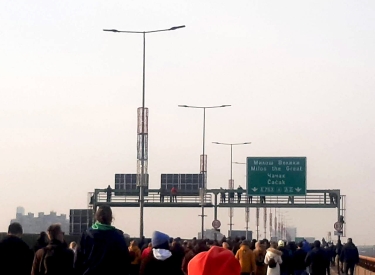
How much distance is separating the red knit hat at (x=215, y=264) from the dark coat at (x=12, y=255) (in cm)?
811

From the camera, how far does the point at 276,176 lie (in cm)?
5259

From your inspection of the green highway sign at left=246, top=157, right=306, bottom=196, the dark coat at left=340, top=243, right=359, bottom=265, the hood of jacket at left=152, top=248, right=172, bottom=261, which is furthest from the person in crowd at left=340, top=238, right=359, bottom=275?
the hood of jacket at left=152, top=248, right=172, bottom=261

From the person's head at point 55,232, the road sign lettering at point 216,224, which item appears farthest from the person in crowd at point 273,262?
the road sign lettering at point 216,224

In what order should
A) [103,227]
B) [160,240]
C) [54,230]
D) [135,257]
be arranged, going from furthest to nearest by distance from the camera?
[135,257], [54,230], [103,227], [160,240]

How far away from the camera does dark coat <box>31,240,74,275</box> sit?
12.4 meters

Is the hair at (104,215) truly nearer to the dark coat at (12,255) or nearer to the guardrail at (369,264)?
the dark coat at (12,255)

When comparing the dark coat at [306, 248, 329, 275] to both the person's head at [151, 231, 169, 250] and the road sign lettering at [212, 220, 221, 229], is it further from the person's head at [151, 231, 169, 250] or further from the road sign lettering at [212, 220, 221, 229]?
the road sign lettering at [212, 220, 221, 229]

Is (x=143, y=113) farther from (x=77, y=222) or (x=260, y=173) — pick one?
(x=260, y=173)

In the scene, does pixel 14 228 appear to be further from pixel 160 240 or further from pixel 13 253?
pixel 160 240

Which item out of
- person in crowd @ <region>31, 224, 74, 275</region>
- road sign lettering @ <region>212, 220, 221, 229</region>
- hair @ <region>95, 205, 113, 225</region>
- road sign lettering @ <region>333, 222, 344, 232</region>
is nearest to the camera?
hair @ <region>95, 205, 113, 225</region>

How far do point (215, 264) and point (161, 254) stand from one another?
19.3 feet

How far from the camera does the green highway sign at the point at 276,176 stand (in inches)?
2061

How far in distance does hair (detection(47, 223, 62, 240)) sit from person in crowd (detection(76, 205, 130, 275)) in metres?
1.11

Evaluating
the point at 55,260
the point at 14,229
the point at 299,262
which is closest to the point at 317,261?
the point at 299,262
